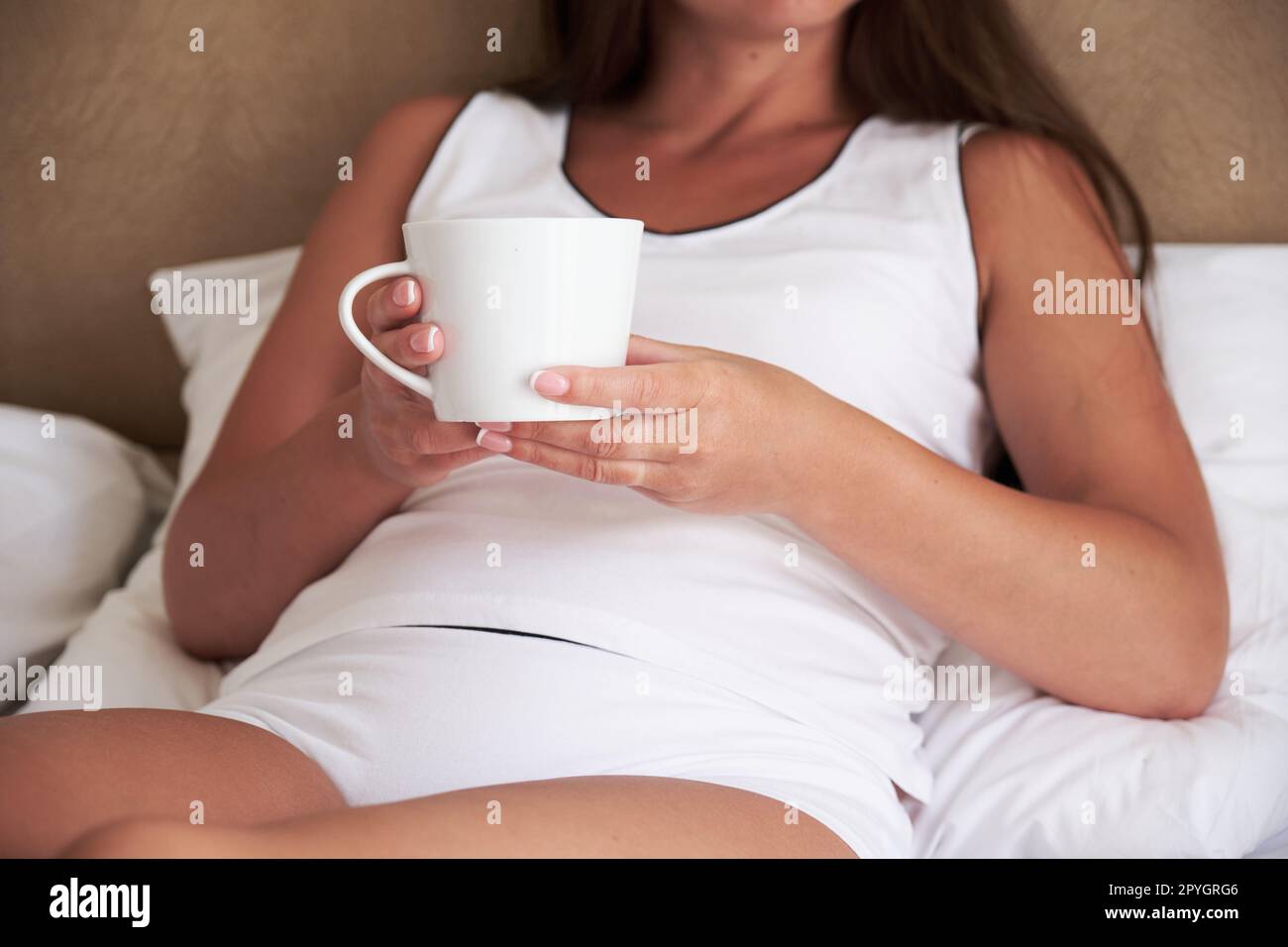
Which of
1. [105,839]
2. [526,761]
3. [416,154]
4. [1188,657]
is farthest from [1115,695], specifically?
[416,154]

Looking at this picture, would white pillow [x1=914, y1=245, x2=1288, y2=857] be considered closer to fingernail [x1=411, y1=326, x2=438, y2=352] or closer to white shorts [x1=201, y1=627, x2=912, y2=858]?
white shorts [x1=201, y1=627, x2=912, y2=858]

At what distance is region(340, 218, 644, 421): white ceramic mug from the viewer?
571mm

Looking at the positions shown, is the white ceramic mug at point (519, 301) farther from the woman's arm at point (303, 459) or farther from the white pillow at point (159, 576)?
the white pillow at point (159, 576)

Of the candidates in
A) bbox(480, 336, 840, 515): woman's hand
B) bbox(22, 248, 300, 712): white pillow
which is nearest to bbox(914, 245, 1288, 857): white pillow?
bbox(480, 336, 840, 515): woman's hand

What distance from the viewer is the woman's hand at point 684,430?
0.61m

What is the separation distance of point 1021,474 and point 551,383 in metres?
0.53

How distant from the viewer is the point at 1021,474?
971 mm

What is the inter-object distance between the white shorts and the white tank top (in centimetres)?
2

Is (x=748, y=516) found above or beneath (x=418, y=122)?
beneath

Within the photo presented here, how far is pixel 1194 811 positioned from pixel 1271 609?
25 centimetres

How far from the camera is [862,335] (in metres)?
0.93

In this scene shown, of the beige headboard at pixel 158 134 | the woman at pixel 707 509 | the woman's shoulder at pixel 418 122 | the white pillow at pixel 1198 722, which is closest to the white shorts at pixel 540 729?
the woman at pixel 707 509

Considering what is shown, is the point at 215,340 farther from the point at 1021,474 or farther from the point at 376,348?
the point at 1021,474

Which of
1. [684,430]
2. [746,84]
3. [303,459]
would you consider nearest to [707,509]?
[684,430]
